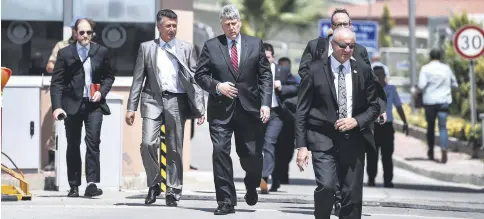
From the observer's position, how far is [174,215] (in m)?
11.4

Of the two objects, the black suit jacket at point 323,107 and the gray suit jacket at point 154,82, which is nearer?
the black suit jacket at point 323,107

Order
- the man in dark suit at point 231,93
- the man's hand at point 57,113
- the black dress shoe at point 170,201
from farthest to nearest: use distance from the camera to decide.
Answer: the man's hand at point 57,113
the black dress shoe at point 170,201
the man in dark suit at point 231,93

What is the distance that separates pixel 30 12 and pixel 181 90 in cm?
409

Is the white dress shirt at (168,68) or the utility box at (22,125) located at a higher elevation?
the white dress shirt at (168,68)

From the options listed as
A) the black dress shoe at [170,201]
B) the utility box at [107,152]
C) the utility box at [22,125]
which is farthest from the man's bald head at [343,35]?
the utility box at [22,125]

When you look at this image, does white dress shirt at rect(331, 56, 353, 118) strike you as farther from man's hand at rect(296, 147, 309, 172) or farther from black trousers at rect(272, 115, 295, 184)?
black trousers at rect(272, 115, 295, 184)

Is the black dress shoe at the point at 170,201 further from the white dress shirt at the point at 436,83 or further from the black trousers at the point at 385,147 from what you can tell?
the white dress shirt at the point at 436,83

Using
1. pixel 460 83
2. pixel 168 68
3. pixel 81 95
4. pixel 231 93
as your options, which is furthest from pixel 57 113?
pixel 460 83

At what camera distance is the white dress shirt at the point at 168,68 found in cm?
1235

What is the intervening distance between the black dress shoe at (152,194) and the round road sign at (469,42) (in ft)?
36.2

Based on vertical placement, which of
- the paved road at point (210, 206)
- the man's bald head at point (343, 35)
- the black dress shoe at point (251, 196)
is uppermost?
the man's bald head at point (343, 35)

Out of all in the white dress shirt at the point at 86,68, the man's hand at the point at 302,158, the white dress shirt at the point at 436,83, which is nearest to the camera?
the man's hand at the point at 302,158

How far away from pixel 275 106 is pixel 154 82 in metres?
3.02

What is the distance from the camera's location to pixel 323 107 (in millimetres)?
9594
